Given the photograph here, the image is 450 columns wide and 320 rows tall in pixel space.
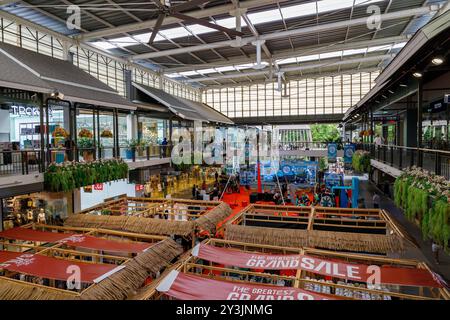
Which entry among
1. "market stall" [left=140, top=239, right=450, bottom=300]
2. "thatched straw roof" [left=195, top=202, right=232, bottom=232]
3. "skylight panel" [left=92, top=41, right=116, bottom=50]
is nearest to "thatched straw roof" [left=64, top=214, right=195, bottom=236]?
"thatched straw roof" [left=195, top=202, right=232, bottom=232]

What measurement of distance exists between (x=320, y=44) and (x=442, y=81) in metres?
12.0

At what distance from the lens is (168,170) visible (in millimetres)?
21125

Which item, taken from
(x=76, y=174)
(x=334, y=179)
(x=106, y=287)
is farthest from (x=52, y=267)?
(x=334, y=179)

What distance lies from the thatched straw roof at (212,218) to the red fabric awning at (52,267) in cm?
288

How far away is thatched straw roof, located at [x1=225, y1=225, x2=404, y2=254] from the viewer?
607 centimetres

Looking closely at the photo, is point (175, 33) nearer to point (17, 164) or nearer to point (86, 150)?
point (86, 150)

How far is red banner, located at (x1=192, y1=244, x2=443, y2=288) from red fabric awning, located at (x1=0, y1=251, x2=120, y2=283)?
60.1 inches

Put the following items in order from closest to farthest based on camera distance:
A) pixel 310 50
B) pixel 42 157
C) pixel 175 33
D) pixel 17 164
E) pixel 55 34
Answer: pixel 42 157 < pixel 17 164 < pixel 55 34 < pixel 175 33 < pixel 310 50

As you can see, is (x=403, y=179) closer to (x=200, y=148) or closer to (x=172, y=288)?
(x=172, y=288)

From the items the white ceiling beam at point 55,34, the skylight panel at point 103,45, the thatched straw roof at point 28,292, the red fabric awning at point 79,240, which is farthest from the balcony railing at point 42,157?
the skylight panel at point 103,45

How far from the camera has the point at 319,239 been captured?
646 centimetres

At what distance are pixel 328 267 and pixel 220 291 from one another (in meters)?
1.80

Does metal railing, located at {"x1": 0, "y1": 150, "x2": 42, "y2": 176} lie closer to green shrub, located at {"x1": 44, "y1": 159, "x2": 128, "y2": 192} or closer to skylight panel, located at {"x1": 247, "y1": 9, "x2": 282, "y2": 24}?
green shrub, located at {"x1": 44, "y1": 159, "x2": 128, "y2": 192}
